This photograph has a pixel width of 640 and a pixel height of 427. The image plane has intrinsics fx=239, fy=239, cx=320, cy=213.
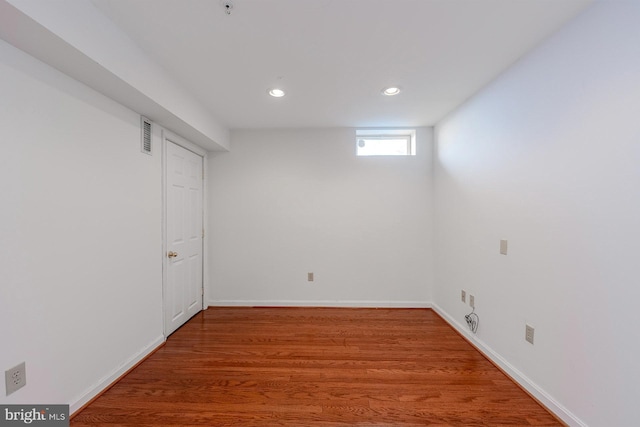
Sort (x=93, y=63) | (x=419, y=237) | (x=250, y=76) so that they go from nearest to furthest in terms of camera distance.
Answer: (x=93, y=63) → (x=250, y=76) → (x=419, y=237)

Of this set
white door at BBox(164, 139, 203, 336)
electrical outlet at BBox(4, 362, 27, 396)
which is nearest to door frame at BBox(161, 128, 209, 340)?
white door at BBox(164, 139, 203, 336)

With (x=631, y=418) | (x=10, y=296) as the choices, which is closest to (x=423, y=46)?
(x=631, y=418)

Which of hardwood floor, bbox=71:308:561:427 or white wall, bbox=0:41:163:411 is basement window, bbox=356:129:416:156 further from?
white wall, bbox=0:41:163:411

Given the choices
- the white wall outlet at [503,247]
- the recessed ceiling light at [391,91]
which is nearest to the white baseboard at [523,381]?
the white wall outlet at [503,247]

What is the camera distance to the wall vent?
6.92 ft

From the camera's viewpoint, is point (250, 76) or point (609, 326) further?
point (250, 76)

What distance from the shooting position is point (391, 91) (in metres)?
2.28

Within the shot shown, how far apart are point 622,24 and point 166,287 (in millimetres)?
3758

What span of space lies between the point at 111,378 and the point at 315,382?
1548 millimetres

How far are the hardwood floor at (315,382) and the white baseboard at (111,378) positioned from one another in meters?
0.05

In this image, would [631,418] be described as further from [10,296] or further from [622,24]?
[10,296]

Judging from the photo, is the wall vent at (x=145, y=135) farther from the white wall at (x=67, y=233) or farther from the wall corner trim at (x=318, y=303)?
the wall corner trim at (x=318, y=303)

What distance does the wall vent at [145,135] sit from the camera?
211 centimetres

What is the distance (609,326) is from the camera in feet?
4.17
